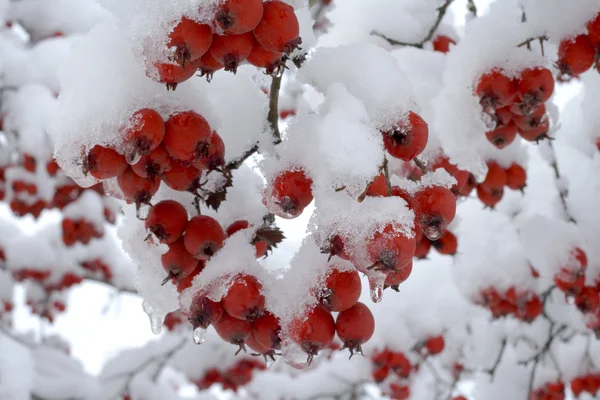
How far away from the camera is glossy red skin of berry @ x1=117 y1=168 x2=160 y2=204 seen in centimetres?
121

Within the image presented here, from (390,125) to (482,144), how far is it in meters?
0.90

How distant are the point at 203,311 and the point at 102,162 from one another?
1.26 feet

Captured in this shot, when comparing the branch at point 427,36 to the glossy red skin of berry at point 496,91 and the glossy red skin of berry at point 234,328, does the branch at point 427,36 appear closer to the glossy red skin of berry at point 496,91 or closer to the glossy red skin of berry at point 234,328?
the glossy red skin of berry at point 496,91

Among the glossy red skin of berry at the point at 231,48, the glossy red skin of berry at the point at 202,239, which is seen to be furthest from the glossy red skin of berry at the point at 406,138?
the glossy red skin of berry at the point at 202,239

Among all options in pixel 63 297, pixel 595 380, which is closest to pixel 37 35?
pixel 63 297

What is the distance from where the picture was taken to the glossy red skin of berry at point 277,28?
3.64 ft

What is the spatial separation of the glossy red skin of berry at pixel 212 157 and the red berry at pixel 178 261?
20 centimetres

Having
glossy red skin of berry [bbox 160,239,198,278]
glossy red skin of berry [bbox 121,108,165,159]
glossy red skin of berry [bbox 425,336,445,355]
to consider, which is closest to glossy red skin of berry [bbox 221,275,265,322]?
glossy red skin of berry [bbox 160,239,198,278]

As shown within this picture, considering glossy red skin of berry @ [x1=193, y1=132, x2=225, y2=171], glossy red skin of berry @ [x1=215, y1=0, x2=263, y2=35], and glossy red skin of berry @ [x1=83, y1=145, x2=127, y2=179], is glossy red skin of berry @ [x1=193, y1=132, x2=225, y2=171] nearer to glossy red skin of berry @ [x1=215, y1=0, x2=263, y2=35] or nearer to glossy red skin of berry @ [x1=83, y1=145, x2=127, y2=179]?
glossy red skin of berry @ [x1=83, y1=145, x2=127, y2=179]

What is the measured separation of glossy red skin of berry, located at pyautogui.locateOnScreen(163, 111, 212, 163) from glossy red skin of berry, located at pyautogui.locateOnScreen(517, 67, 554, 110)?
89 centimetres

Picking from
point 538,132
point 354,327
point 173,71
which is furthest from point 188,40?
point 538,132

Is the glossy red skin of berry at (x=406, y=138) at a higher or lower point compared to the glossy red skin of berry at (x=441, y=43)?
higher

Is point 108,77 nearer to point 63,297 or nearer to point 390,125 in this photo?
point 390,125

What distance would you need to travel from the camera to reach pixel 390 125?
1.16 meters
